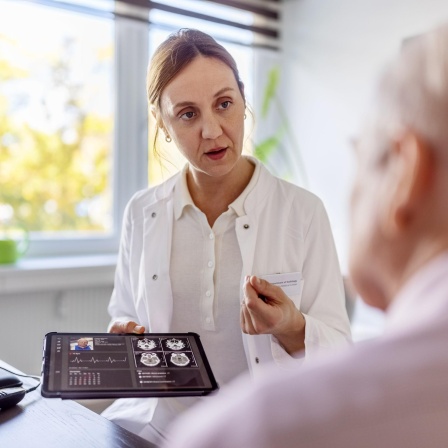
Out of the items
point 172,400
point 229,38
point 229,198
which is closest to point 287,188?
point 229,198

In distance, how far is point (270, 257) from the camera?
162 cm

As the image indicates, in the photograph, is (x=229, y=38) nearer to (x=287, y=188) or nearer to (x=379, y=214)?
(x=287, y=188)

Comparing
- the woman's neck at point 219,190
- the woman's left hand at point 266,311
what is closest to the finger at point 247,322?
the woman's left hand at point 266,311

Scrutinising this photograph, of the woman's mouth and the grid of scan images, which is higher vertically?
the woman's mouth

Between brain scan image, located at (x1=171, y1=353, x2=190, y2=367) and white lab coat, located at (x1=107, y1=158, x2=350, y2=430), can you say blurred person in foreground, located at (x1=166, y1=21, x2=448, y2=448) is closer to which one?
brain scan image, located at (x1=171, y1=353, x2=190, y2=367)

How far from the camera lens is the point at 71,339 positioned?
1.23 metres

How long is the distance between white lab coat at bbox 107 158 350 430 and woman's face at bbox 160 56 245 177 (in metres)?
0.15

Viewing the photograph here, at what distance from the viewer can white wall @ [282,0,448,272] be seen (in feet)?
10.6

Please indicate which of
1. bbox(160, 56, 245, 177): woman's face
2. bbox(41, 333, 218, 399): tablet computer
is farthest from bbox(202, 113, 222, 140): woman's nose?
bbox(41, 333, 218, 399): tablet computer

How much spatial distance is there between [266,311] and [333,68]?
2.45 meters

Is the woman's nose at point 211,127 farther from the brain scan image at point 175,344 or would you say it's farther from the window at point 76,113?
the window at point 76,113

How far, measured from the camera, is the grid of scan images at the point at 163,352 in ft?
3.85

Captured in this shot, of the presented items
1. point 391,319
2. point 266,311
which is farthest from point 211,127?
point 391,319

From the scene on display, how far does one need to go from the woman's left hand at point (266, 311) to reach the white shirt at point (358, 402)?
95 centimetres
